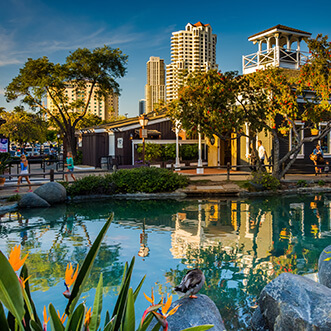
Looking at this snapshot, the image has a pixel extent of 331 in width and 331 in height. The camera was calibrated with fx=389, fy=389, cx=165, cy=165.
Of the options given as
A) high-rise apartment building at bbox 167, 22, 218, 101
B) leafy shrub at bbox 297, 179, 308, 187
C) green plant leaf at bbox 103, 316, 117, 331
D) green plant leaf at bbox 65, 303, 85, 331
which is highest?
high-rise apartment building at bbox 167, 22, 218, 101

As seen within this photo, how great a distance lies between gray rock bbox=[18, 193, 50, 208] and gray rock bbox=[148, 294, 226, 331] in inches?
449

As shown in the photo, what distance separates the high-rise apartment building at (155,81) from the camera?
14788 cm

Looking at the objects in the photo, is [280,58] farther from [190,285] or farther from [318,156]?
[190,285]

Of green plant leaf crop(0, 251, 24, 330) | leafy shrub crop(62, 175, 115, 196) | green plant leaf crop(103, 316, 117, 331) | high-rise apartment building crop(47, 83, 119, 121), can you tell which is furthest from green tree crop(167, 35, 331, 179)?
high-rise apartment building crop(47, 83, 119, 121)

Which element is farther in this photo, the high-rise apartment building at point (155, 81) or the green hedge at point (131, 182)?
the high-rise apartment building at point (155, 81)

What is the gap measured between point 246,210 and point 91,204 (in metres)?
5.98

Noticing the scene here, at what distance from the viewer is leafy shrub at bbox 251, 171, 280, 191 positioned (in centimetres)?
1738

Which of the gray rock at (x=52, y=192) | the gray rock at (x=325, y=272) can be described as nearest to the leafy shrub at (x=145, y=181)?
the gray rock at (x=52, y=192)

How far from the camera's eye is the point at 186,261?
8047mm

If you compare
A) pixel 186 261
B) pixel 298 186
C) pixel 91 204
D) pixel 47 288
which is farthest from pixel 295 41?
pixel 47 288

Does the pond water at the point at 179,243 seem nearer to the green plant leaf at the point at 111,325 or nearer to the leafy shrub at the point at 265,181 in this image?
the leafy shrub at the point at 265,181

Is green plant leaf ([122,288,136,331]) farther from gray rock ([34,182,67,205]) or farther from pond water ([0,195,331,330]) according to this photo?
gray rock ([34,182,67,205])

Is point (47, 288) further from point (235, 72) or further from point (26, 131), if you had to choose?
point (26, 131)

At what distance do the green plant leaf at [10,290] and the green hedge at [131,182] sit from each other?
15094 mm
